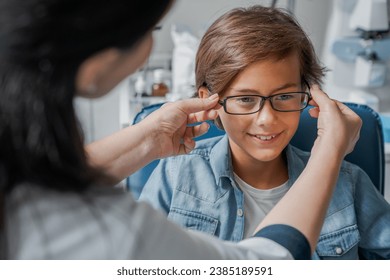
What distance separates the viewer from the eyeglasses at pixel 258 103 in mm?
985

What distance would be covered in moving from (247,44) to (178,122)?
0.20 metres

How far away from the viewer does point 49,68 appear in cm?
46

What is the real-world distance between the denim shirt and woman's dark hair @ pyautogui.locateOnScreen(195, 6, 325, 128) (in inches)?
6.2

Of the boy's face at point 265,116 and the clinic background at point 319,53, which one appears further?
the clinic background at point 319,53

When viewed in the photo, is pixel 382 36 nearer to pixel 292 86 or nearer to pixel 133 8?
pixel 292 86

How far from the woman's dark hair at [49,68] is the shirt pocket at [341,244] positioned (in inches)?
25.5

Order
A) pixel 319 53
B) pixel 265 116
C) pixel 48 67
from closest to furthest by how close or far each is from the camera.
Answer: pixel 48 67 → pixel 265 116 → pixel 319 53

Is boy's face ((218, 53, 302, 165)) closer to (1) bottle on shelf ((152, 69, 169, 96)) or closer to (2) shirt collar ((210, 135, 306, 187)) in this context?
(2) shirt collar ((210, 135, 306, 187))

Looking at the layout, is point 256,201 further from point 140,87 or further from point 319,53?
point 319,53

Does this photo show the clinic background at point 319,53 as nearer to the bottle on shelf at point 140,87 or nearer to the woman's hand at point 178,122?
the bottle on shelf at point 140,87

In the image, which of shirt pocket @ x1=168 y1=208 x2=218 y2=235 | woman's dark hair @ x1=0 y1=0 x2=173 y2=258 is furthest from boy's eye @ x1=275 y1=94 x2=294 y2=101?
woman's dark hair @ x1=0 y1=0 x2=173 y2=258

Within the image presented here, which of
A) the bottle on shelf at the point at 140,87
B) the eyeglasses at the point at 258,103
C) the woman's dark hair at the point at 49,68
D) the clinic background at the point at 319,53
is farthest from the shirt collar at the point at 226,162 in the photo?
the bottle on shelf at the point at 140,87

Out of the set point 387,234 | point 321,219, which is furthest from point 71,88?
point 387,234

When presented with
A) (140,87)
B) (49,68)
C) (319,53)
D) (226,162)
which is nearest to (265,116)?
(226,162)
